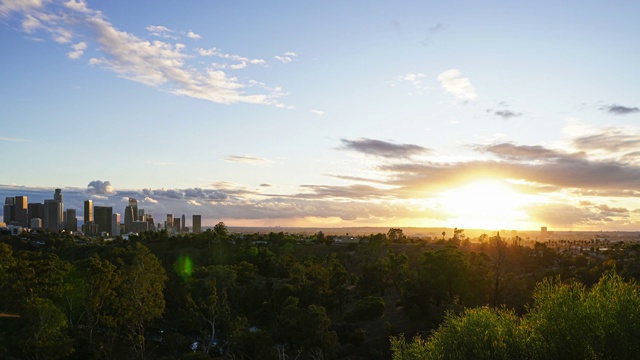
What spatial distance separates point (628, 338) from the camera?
87.9 feet

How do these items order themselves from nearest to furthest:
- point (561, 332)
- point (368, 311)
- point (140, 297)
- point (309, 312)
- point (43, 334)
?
point (561, 332) → point (43, 334) → point (309, 312) → point (140, 297) → point (368, 311)

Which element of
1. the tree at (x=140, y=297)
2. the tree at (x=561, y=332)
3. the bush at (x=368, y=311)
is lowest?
the bush at (x=368, y=311)

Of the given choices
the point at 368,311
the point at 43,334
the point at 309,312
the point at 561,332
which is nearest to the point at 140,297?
the point at 43,334

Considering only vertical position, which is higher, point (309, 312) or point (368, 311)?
point (309, 312)

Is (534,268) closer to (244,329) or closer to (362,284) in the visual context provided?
(362,284)

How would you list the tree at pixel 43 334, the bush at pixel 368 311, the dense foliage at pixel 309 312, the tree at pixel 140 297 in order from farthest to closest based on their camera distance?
the bush at pixel 368 311, the tree at pixel 140 297, the tree at pixel 43 334, the dense foliage at pixel 309 312

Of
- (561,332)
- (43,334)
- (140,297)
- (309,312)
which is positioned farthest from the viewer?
(140,297)

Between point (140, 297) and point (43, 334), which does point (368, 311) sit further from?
point (43, 334)

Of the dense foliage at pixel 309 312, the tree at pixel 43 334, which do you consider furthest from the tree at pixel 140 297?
the tree at pixel 43 334

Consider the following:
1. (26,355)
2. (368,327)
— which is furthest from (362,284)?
(26,355)

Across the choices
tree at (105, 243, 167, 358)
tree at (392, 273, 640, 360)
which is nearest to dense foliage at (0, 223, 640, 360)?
tree at (392, 273, 640, 360)

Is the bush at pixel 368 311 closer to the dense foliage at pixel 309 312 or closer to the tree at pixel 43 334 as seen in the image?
the dense foliage at pixel 309 312

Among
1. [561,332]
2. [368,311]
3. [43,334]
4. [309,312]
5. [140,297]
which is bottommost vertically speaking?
[368,311]

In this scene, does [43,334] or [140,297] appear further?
[140,297]
